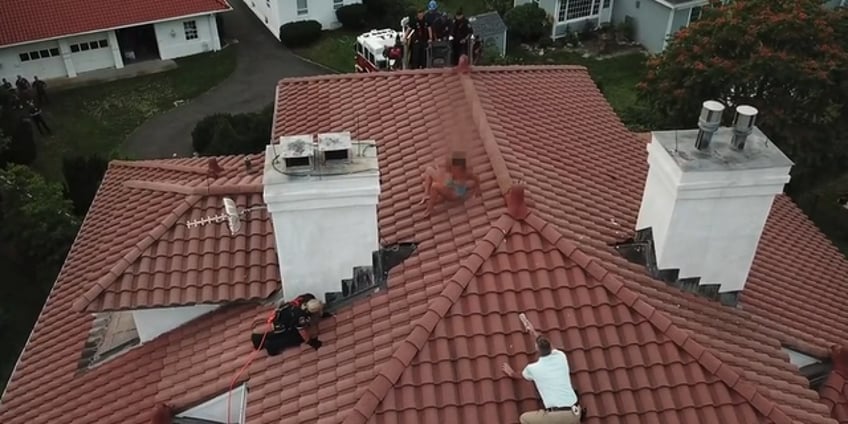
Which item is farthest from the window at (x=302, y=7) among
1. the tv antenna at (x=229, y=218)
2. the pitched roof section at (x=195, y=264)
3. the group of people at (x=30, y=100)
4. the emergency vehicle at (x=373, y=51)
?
the tv antenna at (x=229, y=218)

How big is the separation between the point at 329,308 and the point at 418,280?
125cm

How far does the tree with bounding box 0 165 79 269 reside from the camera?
68.3ft

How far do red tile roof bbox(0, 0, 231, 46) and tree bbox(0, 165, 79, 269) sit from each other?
15337 mm

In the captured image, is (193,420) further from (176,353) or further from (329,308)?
(329,308)

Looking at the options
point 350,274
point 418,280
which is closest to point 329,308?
point 350,274

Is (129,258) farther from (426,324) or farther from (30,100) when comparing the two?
(30,100)

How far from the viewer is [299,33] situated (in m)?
39.3

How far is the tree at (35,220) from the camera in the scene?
20.8 m

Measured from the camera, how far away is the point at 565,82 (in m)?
15.0

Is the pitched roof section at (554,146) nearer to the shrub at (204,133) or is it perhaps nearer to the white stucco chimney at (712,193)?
the white stucco chimney at (712,193)

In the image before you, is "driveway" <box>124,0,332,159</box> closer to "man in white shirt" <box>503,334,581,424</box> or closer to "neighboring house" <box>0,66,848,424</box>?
"neighboring house" <box>0,66,848,424</box>

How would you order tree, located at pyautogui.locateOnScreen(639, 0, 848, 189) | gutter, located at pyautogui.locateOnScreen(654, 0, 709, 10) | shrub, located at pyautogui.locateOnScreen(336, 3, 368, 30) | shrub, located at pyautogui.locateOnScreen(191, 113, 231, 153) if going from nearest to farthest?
1. tree, located at pyautogui.locateOnScreen(639, 0, 848, 189)
2. shrub, located at pyautogui.locateOnScreen(191, 113, 231, 153)
3. gutter, located at pyautogui.locateOnScreen(654, 0, 709, 10)
4. shrub, located at pyautogui.locateOnScreen(336, 3, 368, 30)

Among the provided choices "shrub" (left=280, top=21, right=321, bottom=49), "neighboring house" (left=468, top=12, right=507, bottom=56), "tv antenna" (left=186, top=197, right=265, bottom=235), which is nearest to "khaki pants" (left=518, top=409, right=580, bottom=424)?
"tv antenna" (left=186, top=197, right=265, bottom=235)

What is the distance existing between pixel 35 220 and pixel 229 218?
1374 centimetres
